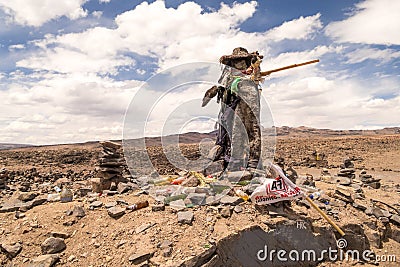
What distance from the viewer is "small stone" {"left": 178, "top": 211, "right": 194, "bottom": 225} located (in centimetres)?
619

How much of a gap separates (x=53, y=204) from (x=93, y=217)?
1510mm

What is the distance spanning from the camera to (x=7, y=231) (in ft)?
21.0

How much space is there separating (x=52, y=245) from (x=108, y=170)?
3.43 metres

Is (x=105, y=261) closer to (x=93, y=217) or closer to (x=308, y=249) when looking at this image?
(x=93, y=217)

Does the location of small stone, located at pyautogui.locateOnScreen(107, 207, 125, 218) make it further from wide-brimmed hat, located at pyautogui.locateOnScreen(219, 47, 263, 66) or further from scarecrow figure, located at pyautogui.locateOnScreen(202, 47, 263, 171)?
wide-brimmed hat, located at pyautogui.locateOnScreen(219, 47, 263, 66)

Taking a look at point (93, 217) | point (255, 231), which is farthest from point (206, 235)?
point (93, 217)

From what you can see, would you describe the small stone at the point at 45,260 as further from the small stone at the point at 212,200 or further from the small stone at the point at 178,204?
the small stone at the point at 212,200

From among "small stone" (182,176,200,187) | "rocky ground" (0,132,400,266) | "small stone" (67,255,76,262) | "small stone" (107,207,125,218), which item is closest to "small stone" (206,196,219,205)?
"rocky ground" (0,132,400,266)

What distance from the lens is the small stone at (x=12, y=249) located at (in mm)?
5762

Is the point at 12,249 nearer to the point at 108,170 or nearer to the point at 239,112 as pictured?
the point at 108,170

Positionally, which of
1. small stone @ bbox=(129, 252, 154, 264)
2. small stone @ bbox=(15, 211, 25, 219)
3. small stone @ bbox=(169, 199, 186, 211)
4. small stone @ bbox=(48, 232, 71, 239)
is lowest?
small stone @ bbox=(129, 252, 154, 264)

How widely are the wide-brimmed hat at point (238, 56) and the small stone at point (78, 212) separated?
697cm

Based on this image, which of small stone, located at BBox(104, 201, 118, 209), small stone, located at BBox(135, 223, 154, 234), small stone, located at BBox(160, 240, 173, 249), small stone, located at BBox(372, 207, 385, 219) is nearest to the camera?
small stone, located at BBox(160, 240, 173, 249)

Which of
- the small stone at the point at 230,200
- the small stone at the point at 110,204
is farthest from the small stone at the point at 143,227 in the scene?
the small stone at the point at 230,200
